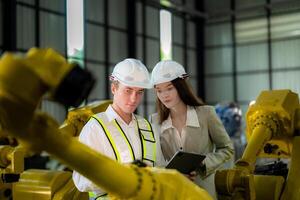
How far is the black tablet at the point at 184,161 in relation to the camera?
2217mm

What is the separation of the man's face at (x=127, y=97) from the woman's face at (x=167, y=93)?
0.52 m

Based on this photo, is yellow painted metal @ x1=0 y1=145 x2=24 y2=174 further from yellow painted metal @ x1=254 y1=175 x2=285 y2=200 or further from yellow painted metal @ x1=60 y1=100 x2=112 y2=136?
yellow painted metal @ x1=254 y1=175 x2=285 y2=200

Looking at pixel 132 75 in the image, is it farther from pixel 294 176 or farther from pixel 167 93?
pixel 294 176

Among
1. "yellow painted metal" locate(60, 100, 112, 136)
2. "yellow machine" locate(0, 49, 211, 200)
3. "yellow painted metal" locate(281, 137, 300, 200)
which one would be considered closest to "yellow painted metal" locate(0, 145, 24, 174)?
"yellow painted metal" locate(60, 100, 112, 136)

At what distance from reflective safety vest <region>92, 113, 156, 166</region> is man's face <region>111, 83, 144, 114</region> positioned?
0.28 feet

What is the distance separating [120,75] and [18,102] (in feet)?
3.78

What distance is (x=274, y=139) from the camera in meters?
3.15

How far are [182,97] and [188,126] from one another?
7.3 inches

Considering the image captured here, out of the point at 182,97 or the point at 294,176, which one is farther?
the point at 294,176

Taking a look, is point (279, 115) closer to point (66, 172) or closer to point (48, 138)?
point (66, 172)

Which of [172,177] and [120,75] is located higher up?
[120,75]

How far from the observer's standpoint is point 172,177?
1.43m

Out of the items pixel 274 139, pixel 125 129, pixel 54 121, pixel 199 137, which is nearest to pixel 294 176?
pixel 274 139

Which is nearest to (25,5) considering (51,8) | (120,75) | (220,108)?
(51,8)
